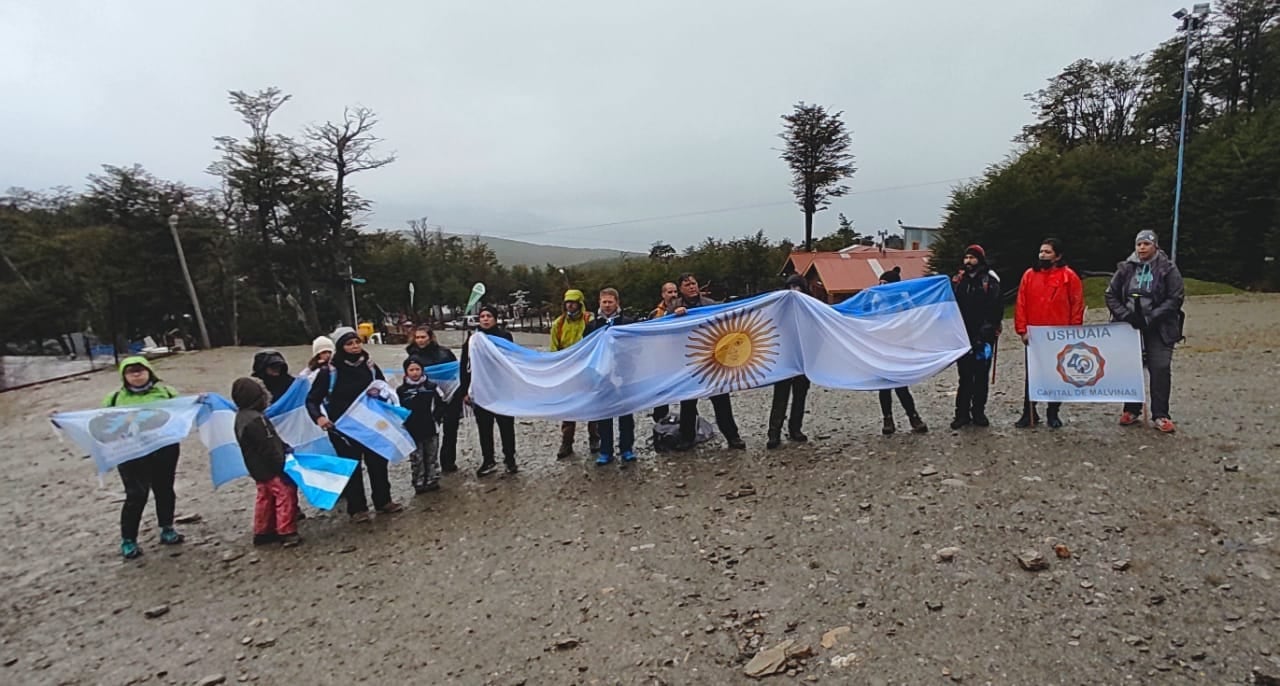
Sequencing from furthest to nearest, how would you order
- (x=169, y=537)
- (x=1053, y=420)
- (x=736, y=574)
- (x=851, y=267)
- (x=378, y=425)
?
1. (x=851, y=267)
2. (x=1053, y=420)
3. (x=378, y=425)
4. (x=169, y=537)
5. (x=736, y=574)

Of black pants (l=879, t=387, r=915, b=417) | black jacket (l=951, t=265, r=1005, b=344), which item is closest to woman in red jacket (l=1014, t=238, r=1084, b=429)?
black jacket (l=951, t=265, r=1005, b=344)

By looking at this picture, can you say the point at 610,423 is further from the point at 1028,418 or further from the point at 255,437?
the point at 1028,418

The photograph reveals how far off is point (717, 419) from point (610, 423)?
1.13 m

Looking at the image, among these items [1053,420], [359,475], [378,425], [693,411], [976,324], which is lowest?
[359,475]

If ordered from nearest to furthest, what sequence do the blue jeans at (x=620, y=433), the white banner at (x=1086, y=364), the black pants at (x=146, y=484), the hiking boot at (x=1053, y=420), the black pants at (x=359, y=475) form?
1. the black pants at (x=146, y=484)
2. the black pants at (x=359, y=475)
3. the white banner at (x=1086, y=364)
4. the hiking boot at (x=1053, y=420)
5. the blue jeans at (x=620, y=433)

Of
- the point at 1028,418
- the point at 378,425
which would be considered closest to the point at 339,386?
the point at 378,425

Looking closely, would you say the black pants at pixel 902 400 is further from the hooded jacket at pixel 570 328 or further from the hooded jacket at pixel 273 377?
the hooded jacket at pixel 273 377

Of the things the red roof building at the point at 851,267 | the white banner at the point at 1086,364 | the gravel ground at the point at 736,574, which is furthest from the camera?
the red roof building at the point at 851,267

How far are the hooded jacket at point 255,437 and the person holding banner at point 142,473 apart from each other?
74 cm

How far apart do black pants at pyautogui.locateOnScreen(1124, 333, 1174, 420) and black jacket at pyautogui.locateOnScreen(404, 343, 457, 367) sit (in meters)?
6.71

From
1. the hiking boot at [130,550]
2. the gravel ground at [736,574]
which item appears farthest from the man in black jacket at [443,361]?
the hiking boot at [130,550]

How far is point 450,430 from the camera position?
7.16 m

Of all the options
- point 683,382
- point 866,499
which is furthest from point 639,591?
point 683,382

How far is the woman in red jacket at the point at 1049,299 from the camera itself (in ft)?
21.0
